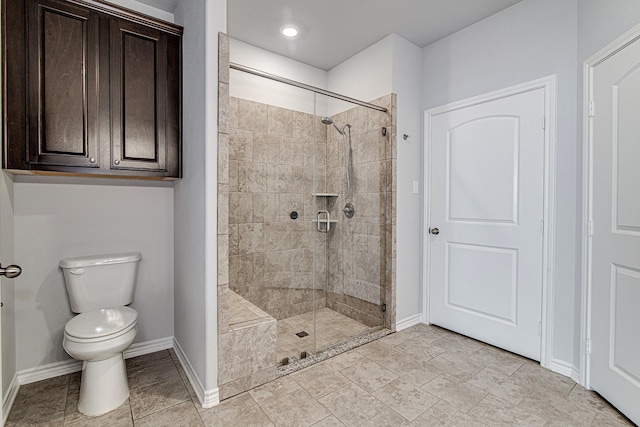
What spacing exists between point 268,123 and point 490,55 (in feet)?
6.09

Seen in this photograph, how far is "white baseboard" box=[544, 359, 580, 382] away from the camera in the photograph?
2.15 meters

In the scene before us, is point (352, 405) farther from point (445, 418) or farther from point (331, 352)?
point (331, 352)

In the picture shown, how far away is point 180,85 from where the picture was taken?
231 cm

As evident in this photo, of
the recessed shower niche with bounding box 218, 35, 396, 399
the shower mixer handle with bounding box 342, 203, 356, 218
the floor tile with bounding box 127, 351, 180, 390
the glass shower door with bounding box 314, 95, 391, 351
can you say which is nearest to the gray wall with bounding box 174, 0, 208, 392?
the floor tile with bounding box 127, 351, 180, 390

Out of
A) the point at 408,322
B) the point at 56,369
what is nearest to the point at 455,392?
the point at 408,322

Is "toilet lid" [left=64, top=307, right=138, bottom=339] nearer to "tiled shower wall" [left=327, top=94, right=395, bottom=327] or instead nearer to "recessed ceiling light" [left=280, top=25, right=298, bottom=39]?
"tiled shower wall" [left=327, top=94, right=395, bottom=327]

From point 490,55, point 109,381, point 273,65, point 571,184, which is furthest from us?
point 273,65

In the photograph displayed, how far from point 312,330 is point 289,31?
2579 millimetres

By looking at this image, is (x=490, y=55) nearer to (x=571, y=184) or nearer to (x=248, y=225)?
(x=571, y=184)

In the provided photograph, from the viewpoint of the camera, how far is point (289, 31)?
2.86 metres

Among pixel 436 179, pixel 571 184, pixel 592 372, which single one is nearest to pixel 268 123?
pixel 436 179

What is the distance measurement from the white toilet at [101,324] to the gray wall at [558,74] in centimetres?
280

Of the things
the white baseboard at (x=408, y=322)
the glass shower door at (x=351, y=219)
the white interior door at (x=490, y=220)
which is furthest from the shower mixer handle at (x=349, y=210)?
the white baseboard at (x=408, y=322)

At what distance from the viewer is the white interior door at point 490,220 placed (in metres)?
2.40
